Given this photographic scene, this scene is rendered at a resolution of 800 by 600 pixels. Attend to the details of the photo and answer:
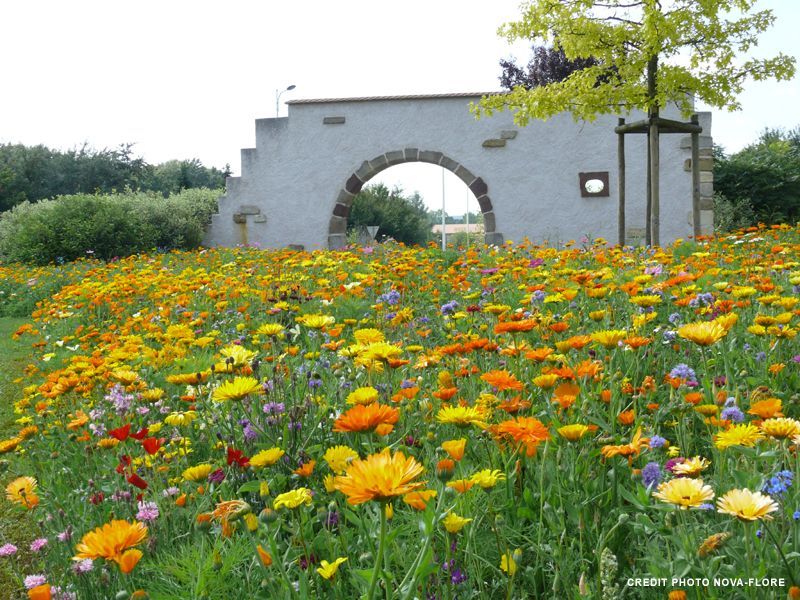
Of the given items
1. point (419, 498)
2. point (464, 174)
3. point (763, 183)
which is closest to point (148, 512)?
point (419, 498)

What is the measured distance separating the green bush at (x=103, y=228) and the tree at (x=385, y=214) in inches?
531

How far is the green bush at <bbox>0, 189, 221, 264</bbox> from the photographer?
14344mm

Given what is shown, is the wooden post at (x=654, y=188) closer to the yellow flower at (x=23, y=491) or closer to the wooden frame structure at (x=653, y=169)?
the wooden frame structure at (x=653, y=169)

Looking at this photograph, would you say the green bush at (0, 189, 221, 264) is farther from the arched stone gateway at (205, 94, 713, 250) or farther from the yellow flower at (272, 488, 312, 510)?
the yellow flower at (272, 488, 312, 510)

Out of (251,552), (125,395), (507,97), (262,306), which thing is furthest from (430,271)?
(507,97)

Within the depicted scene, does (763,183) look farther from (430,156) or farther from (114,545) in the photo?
(114,545)

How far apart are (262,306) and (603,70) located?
7.54 m

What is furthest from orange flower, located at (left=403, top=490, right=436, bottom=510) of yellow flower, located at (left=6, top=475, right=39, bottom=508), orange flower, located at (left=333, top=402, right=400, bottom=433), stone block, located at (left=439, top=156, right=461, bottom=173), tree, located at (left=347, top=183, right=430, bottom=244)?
tree, located at (left=347, top=183, right=430, bottom=244)

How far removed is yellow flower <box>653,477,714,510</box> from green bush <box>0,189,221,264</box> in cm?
1372

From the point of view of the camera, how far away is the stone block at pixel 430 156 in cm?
1392

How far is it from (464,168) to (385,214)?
1801 cm

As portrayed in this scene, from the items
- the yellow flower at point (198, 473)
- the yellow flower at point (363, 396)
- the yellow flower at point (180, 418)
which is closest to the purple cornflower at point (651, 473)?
the yellow flower at point (363, 396)

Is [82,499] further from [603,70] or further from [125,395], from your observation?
[603,70]

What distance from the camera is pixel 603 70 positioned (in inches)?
409
